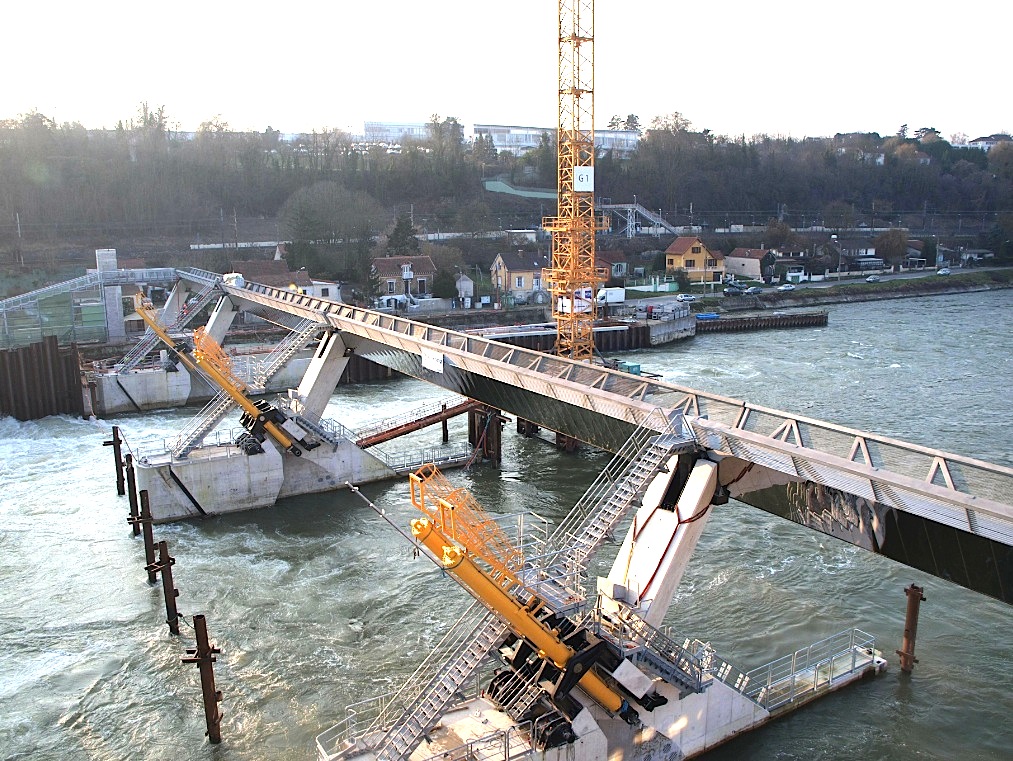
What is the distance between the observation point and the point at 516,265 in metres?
71.5

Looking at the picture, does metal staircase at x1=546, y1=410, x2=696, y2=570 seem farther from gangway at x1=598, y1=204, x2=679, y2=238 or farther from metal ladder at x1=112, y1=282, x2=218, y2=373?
gangway at x1=598, y1=204, x2=679, y2=238

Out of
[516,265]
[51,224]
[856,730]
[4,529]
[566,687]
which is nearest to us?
[566,687]

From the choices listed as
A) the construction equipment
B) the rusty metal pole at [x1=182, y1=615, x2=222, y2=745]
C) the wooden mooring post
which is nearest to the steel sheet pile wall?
the construction equipment

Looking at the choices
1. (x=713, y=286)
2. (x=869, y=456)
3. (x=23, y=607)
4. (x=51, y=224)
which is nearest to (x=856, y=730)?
(x=869, y=456)

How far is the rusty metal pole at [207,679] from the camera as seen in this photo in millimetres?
14758

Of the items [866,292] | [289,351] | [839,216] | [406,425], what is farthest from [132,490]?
[839,216]

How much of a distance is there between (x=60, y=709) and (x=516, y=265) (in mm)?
58150

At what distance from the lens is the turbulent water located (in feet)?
50.7

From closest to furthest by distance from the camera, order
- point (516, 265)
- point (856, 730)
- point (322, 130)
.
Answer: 1. point (856, 730)
2. point (516, 265)
3. point (322, 130)

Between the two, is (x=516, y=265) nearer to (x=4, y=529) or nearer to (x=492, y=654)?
(x=4, y=529)

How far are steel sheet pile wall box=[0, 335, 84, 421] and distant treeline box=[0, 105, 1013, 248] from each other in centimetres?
3693

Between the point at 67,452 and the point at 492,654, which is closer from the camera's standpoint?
the point at 492,654

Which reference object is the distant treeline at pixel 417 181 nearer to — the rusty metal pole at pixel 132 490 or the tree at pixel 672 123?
the tree at pixel 672 123

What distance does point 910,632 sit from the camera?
16938 millimetres
